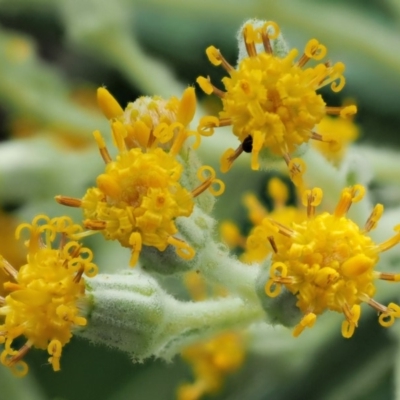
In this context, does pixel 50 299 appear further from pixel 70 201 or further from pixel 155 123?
pixel 155 123

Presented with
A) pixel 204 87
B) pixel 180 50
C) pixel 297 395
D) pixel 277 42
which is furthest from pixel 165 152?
pixel 180 50

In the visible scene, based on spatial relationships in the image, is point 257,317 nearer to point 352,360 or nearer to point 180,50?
point 352,360

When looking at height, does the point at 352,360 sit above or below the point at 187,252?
below

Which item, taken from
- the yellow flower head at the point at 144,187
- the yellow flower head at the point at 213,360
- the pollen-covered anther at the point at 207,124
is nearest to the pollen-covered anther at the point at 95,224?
the yellow flower head at the point at 144,187

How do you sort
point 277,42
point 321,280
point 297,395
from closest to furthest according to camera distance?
point 321,280 < point 277,42 < point 297,395

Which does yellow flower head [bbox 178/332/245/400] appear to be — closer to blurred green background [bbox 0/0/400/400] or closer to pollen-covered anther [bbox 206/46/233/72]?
blurred green background [bbox 0/0/400/400]

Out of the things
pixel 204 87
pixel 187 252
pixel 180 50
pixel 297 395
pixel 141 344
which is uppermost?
pixel 204 87

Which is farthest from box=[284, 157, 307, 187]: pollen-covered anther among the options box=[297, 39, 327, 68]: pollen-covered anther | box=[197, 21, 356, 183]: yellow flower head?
box=[297, 39, 327, 68]: pollen-covered anther

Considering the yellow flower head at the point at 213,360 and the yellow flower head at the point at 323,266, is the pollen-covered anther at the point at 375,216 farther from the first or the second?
the yellow flower head at the point at 213,360
